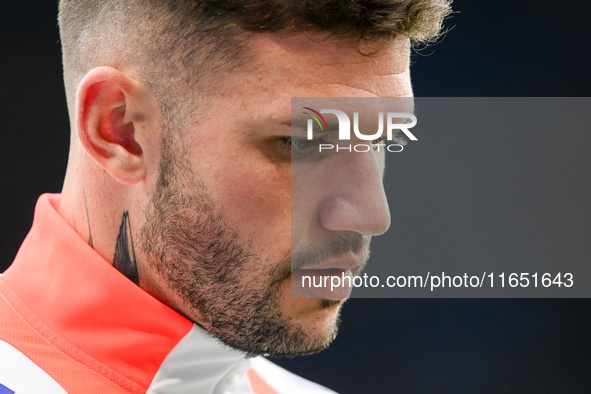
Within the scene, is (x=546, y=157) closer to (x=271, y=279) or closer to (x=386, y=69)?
(x=386, y=69)

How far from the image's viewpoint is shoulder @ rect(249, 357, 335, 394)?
1538 millimetres

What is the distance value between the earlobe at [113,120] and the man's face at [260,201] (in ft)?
0.18

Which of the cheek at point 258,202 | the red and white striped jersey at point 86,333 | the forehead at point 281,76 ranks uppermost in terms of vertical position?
the forehead at point 281,76

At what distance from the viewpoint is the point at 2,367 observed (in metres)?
1.10

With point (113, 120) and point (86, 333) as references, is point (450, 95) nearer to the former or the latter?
point (113, 120)

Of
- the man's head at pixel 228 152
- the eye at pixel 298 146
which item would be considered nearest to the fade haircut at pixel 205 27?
the man's head at pixel 228 152

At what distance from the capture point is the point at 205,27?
43.3 inches

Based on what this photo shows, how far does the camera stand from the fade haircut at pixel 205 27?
1.09 m

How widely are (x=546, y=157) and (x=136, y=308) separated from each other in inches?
33.0

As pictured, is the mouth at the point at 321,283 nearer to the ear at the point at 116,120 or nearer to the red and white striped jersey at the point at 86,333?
the red and white striped jersey at the point at 86,333

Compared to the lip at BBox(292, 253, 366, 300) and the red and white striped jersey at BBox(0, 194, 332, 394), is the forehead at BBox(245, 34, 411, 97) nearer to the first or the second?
the lip at BBox(292, 253, 366, 300)

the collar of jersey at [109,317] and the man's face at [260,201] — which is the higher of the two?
the man's face at [260,201]

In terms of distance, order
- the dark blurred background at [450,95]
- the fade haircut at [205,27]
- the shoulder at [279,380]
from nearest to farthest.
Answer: the fade haircut at [205,27] < the shoulder at [279,380] < the dark blurred background at [450,95]

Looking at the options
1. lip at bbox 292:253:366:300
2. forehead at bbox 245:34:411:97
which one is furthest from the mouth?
forehead at bbox 245:34:411:97
